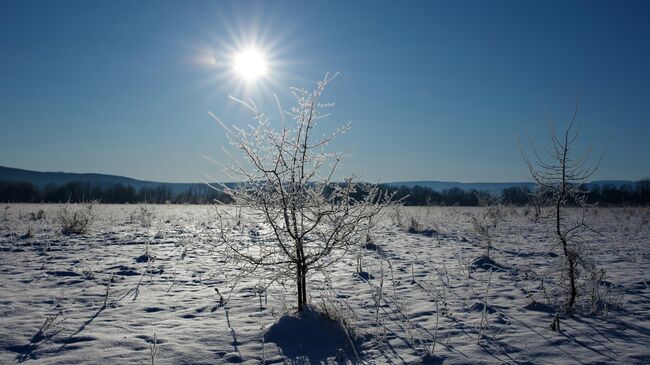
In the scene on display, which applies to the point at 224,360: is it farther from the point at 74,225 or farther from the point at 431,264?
the point at 74,225

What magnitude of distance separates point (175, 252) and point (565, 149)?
740 cm

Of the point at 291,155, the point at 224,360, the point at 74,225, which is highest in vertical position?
the point at 291,155

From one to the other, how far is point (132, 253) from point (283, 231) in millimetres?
5591

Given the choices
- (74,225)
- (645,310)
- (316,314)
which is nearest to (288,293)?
(316,314)

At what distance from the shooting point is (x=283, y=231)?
402 cm

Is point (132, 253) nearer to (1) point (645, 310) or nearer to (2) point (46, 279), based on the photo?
(2) point (46, 279)

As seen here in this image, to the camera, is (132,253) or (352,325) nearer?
(352,325)

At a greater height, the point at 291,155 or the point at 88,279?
the point at 291,155

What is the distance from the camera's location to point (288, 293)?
5246 millimetres

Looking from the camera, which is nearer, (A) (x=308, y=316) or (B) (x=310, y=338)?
(B) (x=310, y=338)

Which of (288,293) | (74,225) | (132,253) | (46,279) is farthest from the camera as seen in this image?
(74,225)

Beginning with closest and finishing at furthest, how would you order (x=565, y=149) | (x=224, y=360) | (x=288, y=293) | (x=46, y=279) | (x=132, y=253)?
(x=224, y=360)
(x=565, y=149)
(x=288, y=293)
(x=46, y=279)
(x=132, y=253)

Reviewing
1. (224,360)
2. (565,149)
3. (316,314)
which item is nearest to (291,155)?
(316,314)

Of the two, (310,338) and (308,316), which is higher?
(308,316)
